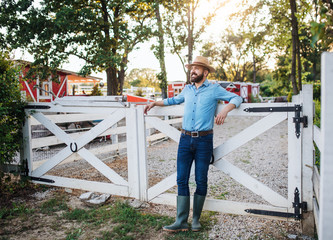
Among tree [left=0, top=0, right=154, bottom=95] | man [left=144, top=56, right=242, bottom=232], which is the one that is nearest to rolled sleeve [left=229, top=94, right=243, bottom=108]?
man [left=144, top=56, right=242, bottom=232]

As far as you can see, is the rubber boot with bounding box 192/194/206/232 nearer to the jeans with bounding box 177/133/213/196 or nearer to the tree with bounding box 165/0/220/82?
the jeans with bounding box 177/133/213/196

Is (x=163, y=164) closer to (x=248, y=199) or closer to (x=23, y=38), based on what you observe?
(x=248, y=199)

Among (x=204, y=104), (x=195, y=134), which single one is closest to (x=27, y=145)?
(x=195, y=134)

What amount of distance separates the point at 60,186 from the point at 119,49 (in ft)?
44.0

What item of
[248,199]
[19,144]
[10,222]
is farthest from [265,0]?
[10,222]

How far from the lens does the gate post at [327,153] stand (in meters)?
1.84

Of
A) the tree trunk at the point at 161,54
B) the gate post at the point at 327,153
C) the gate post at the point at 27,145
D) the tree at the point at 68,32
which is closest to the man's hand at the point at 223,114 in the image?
the gate post at the point at 327,153

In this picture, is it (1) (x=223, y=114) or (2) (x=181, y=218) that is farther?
(2) (x=181, y=218)

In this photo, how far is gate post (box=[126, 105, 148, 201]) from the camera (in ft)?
14.4

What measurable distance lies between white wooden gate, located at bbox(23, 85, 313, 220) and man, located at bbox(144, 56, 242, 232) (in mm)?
248

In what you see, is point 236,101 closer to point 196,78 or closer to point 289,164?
point 196,78

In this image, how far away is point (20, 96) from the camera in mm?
5410

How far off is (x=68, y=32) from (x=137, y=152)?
14.2 meters

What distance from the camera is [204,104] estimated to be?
354 cm
